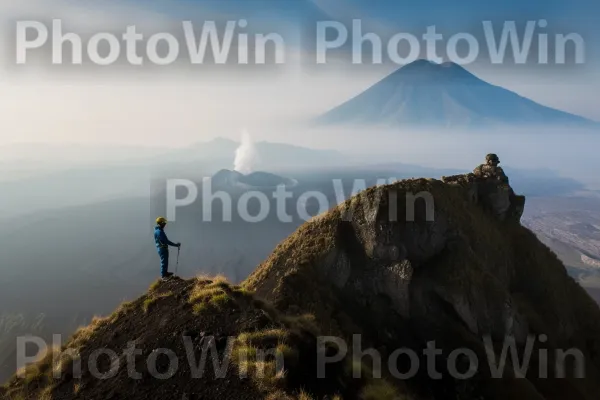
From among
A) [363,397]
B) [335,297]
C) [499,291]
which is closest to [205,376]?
[363,397]

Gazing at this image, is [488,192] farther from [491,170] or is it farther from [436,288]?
[436,288]

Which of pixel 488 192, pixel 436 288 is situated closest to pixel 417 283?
pixel 436 288

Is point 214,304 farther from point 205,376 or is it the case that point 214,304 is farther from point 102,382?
point 102,382

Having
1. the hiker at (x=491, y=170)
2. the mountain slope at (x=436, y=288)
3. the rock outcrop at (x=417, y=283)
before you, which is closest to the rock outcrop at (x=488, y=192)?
the mountain slope at (x=436, y=288)

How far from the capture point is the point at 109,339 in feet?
55.8

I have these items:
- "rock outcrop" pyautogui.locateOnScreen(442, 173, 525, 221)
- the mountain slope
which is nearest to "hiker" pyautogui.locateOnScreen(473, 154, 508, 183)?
"rock outcrop" pyautogui.locateOnScreen(442, 173, 525, 221)

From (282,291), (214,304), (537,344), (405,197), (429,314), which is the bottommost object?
(537,344)

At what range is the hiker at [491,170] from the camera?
45.8 m

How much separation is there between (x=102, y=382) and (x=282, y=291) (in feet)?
57.0

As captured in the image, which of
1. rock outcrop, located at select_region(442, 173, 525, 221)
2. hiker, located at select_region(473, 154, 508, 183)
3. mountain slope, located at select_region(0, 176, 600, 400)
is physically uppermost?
hiker, located at select_region(473, 154, 508, 183)

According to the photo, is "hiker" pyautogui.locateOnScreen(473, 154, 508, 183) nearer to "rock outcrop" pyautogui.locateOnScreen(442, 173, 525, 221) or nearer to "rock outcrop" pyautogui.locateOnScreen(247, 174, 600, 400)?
"rock outcrop" pyautogui.locateOnScreen(442, 173, 525, 221)

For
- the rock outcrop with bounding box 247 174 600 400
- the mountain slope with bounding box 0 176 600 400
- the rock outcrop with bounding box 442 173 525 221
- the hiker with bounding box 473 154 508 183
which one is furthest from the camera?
the hiker with bounding box 473 154 508 183

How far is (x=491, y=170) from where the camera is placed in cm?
4622

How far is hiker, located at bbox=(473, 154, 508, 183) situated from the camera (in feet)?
150
